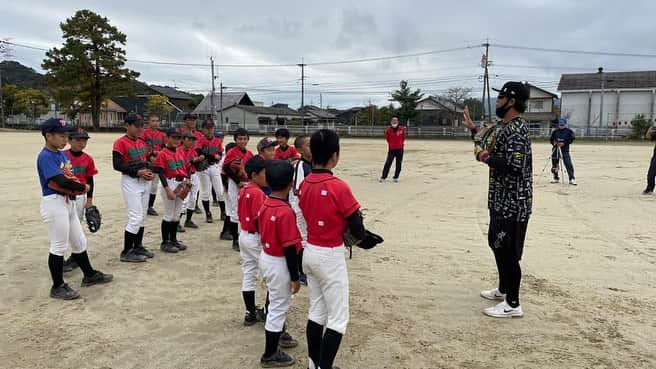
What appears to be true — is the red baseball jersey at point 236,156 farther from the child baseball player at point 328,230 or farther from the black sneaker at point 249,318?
the child baseball player at point 328,230

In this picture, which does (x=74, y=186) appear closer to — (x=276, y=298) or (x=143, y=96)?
(x=276, y=298)

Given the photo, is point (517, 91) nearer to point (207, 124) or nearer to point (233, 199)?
point (233, 199)

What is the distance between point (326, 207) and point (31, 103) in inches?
2983

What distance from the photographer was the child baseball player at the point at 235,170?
6.48 meters

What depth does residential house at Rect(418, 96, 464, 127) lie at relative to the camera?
2469 inches

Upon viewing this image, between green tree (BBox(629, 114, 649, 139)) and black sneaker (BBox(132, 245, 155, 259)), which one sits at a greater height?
green tree (BBox(629, 114, 649, 139))

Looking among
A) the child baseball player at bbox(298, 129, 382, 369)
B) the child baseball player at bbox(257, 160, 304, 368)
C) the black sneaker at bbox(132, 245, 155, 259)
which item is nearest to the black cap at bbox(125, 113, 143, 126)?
the black sneaker at bbox(132, 245, 155, 259)

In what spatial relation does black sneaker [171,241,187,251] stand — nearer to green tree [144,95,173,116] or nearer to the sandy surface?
the sandy surface

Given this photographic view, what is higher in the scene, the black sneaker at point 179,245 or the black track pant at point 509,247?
the black track pant at point 509,247

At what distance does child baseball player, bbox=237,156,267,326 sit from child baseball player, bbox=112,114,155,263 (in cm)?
232

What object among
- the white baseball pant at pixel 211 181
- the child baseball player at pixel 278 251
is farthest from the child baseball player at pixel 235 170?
the child baseball player at pixel 278 251

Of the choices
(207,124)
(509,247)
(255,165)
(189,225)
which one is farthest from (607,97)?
(255,165)

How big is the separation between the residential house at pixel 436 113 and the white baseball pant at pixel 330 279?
6047 centimetres

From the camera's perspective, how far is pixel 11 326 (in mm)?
4125
